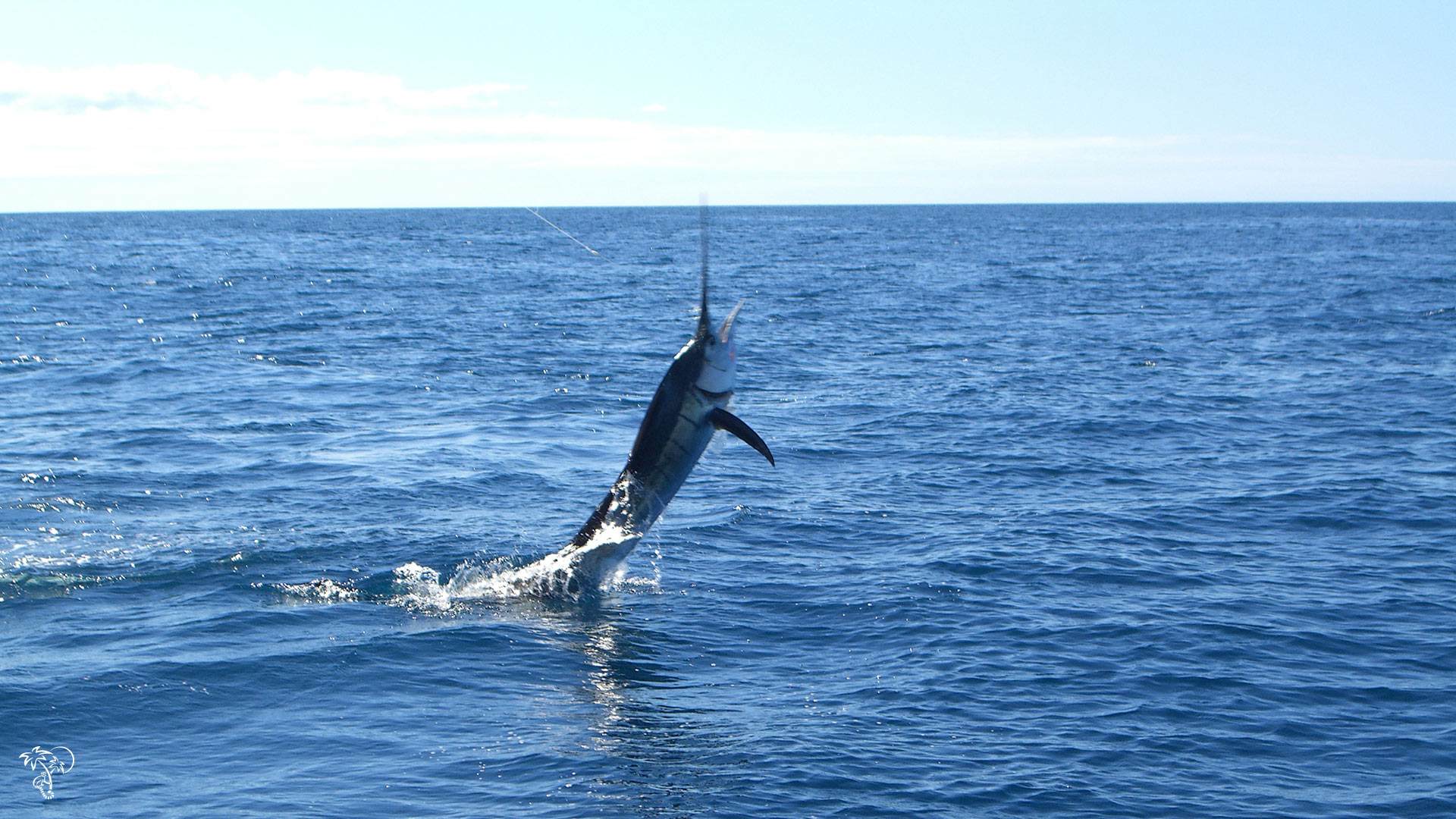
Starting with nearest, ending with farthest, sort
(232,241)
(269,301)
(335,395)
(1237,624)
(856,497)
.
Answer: (1237,624)
(856,497)
(335,395)
(269,301)
(232,241)

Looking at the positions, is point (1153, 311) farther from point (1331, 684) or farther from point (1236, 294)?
point (1331, 684)

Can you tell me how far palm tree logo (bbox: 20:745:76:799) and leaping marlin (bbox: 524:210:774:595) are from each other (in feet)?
20.2

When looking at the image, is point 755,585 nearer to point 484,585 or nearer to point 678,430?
point 484,585

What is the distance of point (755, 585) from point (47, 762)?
9591mm

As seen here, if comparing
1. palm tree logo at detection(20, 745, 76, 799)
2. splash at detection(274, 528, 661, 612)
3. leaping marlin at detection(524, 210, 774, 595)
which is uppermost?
leaping marlin at detection(524, 210, 774, 595)

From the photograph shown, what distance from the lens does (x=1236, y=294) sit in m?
65.9

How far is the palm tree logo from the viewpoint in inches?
508

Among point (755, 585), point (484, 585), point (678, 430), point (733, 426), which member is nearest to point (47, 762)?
point (484, 585)

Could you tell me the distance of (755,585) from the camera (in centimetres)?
1944

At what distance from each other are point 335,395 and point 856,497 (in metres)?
17.4

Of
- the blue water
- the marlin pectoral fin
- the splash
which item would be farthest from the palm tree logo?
the marlin pectoral fin

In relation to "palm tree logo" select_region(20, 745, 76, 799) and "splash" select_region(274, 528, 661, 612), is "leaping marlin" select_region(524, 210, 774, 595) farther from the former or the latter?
"palm tree logo" select_region(20, 745, 76, 799)

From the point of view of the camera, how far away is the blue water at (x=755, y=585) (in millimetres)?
13242

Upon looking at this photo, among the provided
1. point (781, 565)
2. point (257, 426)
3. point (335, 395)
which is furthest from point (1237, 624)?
point (335, 395)
